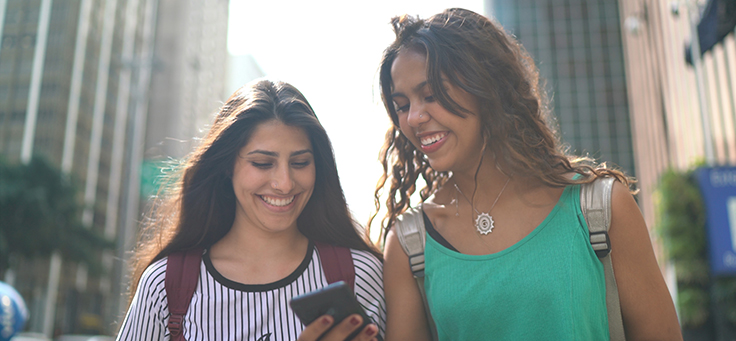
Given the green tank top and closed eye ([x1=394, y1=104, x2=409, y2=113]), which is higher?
closed eye ([x1=394, y1=104, x2=409, y2=113])

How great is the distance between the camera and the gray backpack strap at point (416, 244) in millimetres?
2416

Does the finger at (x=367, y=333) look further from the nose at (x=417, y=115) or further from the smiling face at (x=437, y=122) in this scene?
the nose at (x=417, y=115)

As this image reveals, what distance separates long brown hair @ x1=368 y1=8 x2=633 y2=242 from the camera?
2.33 metres

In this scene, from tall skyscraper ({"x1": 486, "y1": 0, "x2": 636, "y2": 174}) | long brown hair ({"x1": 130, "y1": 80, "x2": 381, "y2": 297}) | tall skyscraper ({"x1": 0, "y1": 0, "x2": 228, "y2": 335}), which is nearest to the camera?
long brown hair ({"x1": 130, "y1": 80, "x2": 381, "y2": 297})

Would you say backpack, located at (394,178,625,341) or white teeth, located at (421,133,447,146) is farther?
white teeth, located at (421,133,447,146)

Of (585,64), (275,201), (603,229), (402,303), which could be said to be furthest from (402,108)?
(585,64)

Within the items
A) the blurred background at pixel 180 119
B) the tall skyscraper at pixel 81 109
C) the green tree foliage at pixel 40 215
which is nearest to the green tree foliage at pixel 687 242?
the blurred background at pixel 180 119

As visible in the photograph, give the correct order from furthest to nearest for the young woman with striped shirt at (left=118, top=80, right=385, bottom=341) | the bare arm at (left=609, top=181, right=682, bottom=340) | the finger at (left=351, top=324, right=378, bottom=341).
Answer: the young woman with striped shirt at (left=118, top=80, right=385, bottom=341), the bare arm at (left=609, top=181, right=682, bottom=340), the finger at (left=351, top=324, right=378, bottom=341)

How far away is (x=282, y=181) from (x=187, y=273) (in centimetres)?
59

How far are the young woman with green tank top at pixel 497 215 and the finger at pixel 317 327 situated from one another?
1.92 ft

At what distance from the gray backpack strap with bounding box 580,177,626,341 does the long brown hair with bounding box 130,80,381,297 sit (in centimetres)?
108

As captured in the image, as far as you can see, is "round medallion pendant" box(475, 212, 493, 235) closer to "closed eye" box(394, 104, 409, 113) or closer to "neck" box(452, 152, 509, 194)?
"neck" box(452, 152, 509, 194)

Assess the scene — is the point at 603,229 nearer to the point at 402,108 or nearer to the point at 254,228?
the point at 402,108

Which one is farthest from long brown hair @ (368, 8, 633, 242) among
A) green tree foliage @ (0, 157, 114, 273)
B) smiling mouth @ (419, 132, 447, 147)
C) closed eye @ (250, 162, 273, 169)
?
green tree foliage @ (0, 157, 114, 273)
